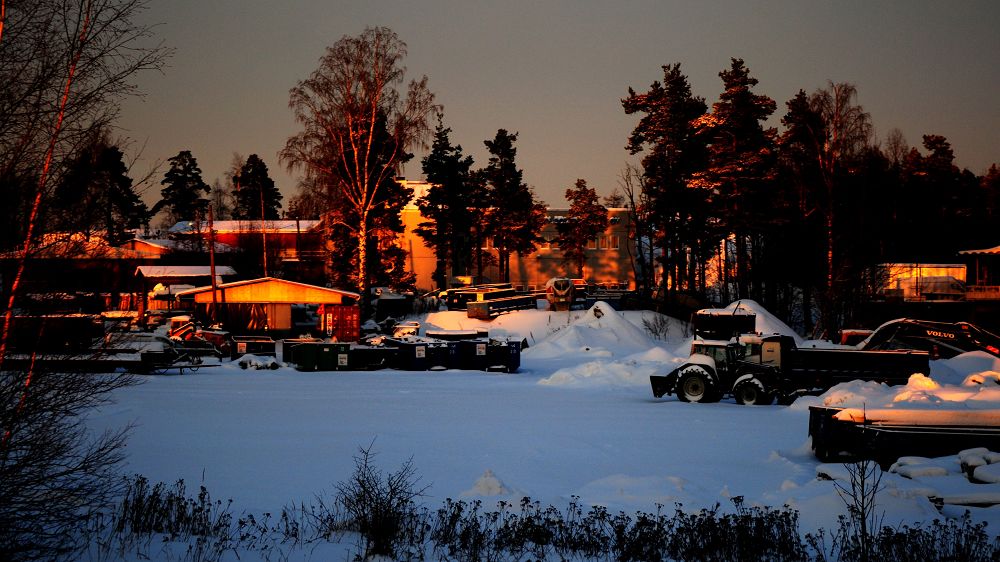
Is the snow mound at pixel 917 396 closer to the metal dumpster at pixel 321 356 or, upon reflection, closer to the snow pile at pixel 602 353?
the snow pile at pixel 602 353

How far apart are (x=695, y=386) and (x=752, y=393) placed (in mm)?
1445

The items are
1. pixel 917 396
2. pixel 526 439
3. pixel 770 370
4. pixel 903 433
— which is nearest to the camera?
pixel 903 433

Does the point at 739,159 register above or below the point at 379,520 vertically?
above

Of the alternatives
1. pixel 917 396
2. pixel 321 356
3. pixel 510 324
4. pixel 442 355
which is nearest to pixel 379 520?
pixel 917 396

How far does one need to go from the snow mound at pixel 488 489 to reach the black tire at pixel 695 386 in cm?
1176

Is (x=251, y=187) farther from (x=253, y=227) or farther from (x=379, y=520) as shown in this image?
(x=379, y=520)

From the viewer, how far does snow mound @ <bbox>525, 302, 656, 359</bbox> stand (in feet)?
121

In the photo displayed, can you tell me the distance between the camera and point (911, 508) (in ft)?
34.1

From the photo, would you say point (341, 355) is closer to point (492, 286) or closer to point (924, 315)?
point (492, 286)

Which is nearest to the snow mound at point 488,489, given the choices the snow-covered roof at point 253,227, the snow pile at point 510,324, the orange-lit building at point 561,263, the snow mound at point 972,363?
the snow mound at point 972,363

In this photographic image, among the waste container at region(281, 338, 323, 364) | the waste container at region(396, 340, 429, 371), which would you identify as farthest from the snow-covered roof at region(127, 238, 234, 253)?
the waste container at region(396, 340, 429, 371)

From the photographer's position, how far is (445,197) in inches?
2625

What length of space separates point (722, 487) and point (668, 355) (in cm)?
2007

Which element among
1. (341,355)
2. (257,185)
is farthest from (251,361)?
(257,185)
